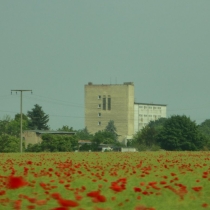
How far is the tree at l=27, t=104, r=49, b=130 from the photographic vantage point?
166625mm

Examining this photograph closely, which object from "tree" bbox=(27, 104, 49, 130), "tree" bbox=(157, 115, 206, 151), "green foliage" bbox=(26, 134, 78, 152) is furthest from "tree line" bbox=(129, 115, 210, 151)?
"tree" bbox=(27, 104, 49, 130)

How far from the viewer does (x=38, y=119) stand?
551 ft

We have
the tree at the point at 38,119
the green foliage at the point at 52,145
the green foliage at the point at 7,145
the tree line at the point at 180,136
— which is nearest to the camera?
the green foliage at the point at 52,145

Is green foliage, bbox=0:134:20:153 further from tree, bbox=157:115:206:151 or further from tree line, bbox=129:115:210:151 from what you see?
tree, bbox=157:115:206:151

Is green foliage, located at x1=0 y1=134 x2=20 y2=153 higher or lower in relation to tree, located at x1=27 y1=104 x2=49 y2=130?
lower

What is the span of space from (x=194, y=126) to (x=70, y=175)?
102 meters

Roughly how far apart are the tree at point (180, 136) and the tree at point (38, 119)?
57.2m

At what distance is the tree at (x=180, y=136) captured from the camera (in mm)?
111125

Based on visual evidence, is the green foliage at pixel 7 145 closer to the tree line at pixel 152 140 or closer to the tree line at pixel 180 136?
the tree line at pixel 152 140

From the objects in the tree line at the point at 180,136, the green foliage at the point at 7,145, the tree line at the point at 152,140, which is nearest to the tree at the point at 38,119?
the tree line at the point at 152,140

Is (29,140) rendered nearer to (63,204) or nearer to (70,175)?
(70,175)

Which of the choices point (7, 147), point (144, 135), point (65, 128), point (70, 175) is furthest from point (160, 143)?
point (70, 175)

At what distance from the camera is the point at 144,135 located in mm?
131000

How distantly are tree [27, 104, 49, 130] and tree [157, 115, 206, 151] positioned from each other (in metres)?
57.2
